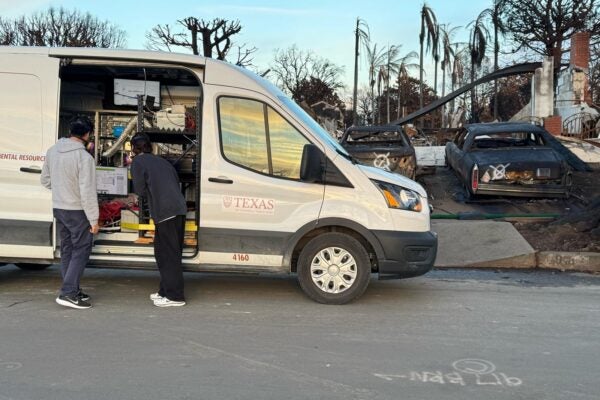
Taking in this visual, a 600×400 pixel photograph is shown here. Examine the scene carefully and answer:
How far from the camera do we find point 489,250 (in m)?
8.82

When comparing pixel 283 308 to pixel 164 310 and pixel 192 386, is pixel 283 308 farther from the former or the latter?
pixel 192 386

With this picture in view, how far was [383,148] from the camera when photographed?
12.5 meters

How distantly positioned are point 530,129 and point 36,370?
1162 cm

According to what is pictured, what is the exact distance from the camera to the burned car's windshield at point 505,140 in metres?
12.8

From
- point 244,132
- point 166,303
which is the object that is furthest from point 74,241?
point 244,132

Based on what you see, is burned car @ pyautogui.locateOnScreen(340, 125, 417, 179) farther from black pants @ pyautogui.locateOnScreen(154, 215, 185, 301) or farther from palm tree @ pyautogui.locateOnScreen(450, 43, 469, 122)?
palm tree @ pyautogui.locateOnScreen(450, 43, 469, 122)

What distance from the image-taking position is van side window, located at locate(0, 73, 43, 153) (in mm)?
5992

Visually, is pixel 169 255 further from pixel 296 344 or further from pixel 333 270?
pixel 296 344

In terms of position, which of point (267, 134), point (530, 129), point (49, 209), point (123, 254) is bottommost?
point (123, 254)

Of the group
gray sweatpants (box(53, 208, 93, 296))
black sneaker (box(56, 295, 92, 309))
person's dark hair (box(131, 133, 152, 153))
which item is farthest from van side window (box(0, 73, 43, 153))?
black sneaker (box(56, 295, 92, 309))

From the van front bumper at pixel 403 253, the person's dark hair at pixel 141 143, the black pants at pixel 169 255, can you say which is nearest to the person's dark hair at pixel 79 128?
the person's dark hair at pixel 141 143

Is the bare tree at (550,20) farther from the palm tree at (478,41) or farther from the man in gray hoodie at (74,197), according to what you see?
the man in gray hoodie at (74,197)

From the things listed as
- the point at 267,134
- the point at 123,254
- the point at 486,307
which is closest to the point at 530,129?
the point at 486,307

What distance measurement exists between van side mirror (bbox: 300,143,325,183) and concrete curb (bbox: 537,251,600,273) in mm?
4492
